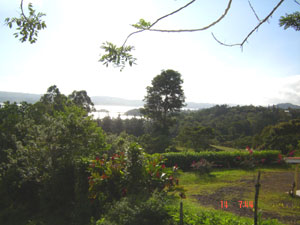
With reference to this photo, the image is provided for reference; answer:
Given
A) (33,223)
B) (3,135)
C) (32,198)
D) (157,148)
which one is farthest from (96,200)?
(157,148)

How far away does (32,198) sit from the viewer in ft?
26.7

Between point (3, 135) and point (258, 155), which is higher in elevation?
point (3, 135)

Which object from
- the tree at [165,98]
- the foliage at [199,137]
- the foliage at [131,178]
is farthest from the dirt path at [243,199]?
the tree at [165,98]

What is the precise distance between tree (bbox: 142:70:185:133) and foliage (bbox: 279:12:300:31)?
24236mm

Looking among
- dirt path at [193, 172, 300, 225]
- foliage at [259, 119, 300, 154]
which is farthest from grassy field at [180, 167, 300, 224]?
foliage at [259, 119, 300, 154]


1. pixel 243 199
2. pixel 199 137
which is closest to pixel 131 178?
pixel 243 199

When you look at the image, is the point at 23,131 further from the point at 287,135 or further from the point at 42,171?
the point at 287,135

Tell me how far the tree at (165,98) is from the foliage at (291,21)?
24.2 meters

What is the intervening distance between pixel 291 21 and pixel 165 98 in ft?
81.1

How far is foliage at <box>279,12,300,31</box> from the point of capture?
3.82 m

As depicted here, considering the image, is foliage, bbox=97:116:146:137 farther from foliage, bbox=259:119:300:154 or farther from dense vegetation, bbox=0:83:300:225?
dense vegetation, bbox=0:83:300:225

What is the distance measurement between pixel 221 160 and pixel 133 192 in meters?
11.2

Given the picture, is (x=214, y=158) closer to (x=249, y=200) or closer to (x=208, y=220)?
(x=249, y=200)

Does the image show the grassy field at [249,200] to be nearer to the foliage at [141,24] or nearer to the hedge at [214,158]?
the foliage at [141,24]
